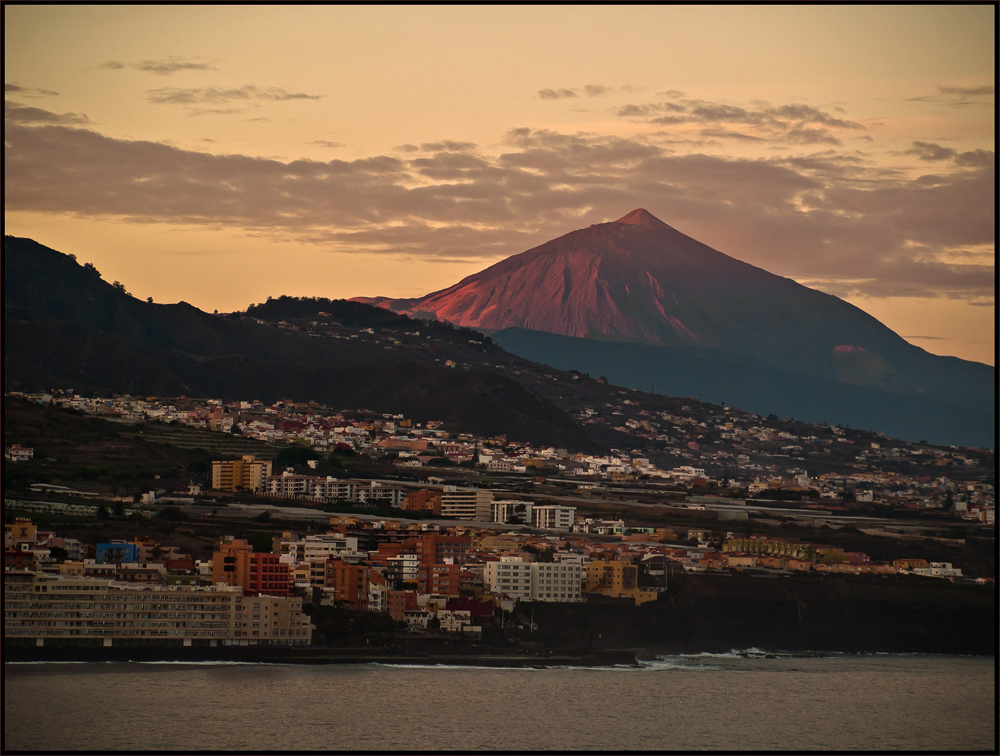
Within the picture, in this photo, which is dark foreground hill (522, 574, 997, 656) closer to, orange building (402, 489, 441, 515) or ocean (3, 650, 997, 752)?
ocean (3, 650, 997, 752)

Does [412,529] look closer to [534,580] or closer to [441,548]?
[441,548]

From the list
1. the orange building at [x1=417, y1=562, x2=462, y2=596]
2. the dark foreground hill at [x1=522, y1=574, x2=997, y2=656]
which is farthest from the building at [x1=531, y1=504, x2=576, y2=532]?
the orange building at [x1=417, y1=562, x2=462, y2=596]

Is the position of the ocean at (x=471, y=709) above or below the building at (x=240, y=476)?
below

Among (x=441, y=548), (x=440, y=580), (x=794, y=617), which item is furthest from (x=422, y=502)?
(x=794, y=617)

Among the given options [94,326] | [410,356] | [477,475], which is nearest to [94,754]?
[477,475]

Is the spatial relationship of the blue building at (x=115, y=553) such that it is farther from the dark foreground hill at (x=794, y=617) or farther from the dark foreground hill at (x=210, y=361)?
the dark foreground hill at (x=210, y=361)

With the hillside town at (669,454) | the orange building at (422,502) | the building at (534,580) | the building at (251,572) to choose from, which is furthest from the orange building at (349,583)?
the hillside town at (669,454)

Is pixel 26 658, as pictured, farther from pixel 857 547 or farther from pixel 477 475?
pixel 477 475
